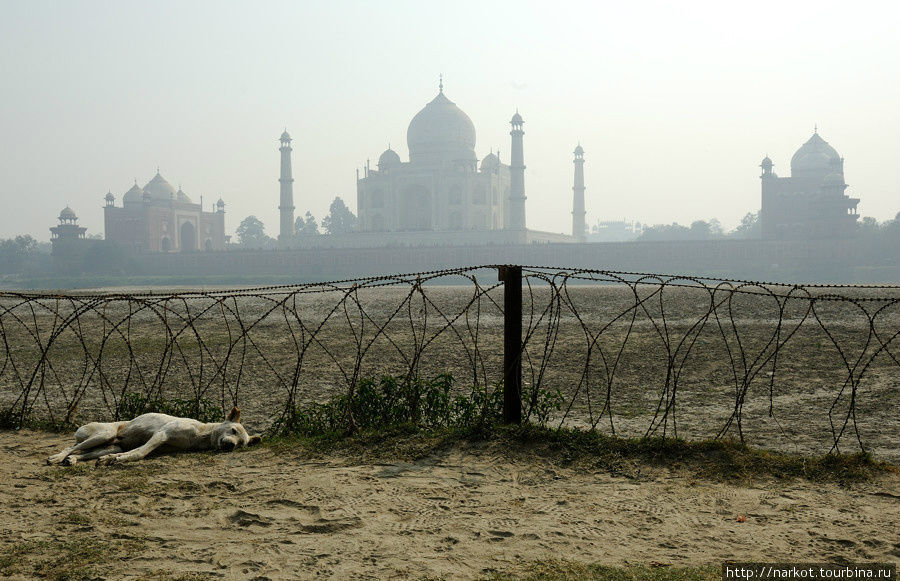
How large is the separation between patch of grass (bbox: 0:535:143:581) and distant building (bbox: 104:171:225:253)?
5022cm

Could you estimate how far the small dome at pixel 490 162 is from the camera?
2324 inches

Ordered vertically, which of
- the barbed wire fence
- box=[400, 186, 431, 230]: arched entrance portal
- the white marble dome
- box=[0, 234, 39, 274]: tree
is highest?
the white marble dome

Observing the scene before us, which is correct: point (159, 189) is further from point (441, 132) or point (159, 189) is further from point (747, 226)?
point (747, 226)

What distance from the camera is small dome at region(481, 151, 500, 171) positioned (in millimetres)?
59031

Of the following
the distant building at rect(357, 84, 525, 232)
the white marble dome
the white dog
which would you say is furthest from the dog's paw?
the white marble dome

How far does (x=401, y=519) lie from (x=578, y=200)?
6135 cm

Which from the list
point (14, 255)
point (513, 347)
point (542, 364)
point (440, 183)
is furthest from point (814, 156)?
point (14, 255)

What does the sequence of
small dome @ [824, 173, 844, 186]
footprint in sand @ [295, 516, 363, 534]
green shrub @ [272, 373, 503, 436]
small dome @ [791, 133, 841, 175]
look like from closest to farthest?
footprint in sand @ [295, 516, 363, 534]
green shrub @ [272, 373, 503, 436]
small dome @ [824, 173, 844, 186]
small dome @ [791, 133, 841, 175]

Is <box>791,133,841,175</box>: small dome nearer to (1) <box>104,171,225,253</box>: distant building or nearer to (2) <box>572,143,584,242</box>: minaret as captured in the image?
(2) <box>572,143,584,242</box>: minaret

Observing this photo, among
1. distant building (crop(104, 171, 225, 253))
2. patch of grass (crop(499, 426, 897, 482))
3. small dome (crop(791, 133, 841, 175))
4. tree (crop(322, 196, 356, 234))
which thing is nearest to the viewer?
patch of grass (crop(499, 426, 897, 482))

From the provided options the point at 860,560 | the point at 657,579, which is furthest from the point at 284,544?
the point at 860,560

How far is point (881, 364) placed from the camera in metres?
8.52

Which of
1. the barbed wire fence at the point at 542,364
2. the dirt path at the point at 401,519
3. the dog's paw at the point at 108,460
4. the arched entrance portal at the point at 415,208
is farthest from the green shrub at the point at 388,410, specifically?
the arched entrance portal at the point at 415,208

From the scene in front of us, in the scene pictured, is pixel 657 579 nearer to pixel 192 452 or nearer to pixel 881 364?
pixel 192 452
